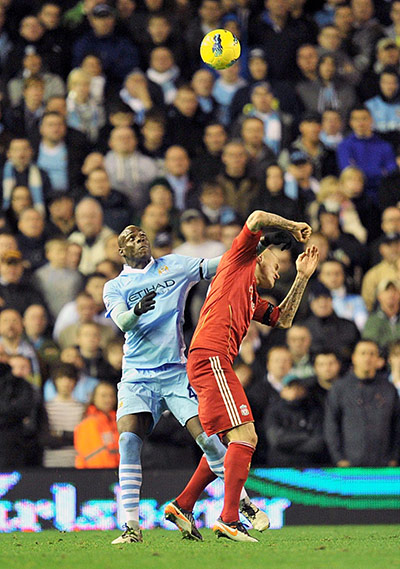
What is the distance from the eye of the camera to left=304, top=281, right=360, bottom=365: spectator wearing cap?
40.1 ft

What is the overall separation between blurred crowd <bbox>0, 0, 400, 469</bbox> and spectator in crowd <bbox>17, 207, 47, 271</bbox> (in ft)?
0.08

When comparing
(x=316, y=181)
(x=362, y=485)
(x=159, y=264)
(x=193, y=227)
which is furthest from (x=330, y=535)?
(x=316, y=181)

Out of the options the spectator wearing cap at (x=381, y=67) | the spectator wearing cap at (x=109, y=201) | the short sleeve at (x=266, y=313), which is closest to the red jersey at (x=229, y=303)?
the short sleeve at (x=266, y=313)

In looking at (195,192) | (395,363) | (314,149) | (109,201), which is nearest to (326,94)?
(314,149)

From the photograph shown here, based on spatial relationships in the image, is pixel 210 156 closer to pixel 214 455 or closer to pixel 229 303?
pixel 229 303

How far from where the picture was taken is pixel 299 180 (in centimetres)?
1423

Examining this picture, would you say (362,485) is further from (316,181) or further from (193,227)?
(316,181)

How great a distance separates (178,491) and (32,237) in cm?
448

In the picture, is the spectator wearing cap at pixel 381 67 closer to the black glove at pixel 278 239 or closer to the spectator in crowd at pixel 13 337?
the spectator in crowd at pixel 13 337

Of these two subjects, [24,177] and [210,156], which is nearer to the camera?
[24,177]

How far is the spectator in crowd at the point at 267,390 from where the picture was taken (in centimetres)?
1127

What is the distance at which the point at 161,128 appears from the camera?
14625 millimetres

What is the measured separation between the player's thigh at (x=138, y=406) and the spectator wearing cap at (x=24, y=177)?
5.95 meters

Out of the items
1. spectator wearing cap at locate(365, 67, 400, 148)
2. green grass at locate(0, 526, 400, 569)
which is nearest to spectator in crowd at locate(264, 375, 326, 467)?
green grass at locate(0, 526, 400, 569)
